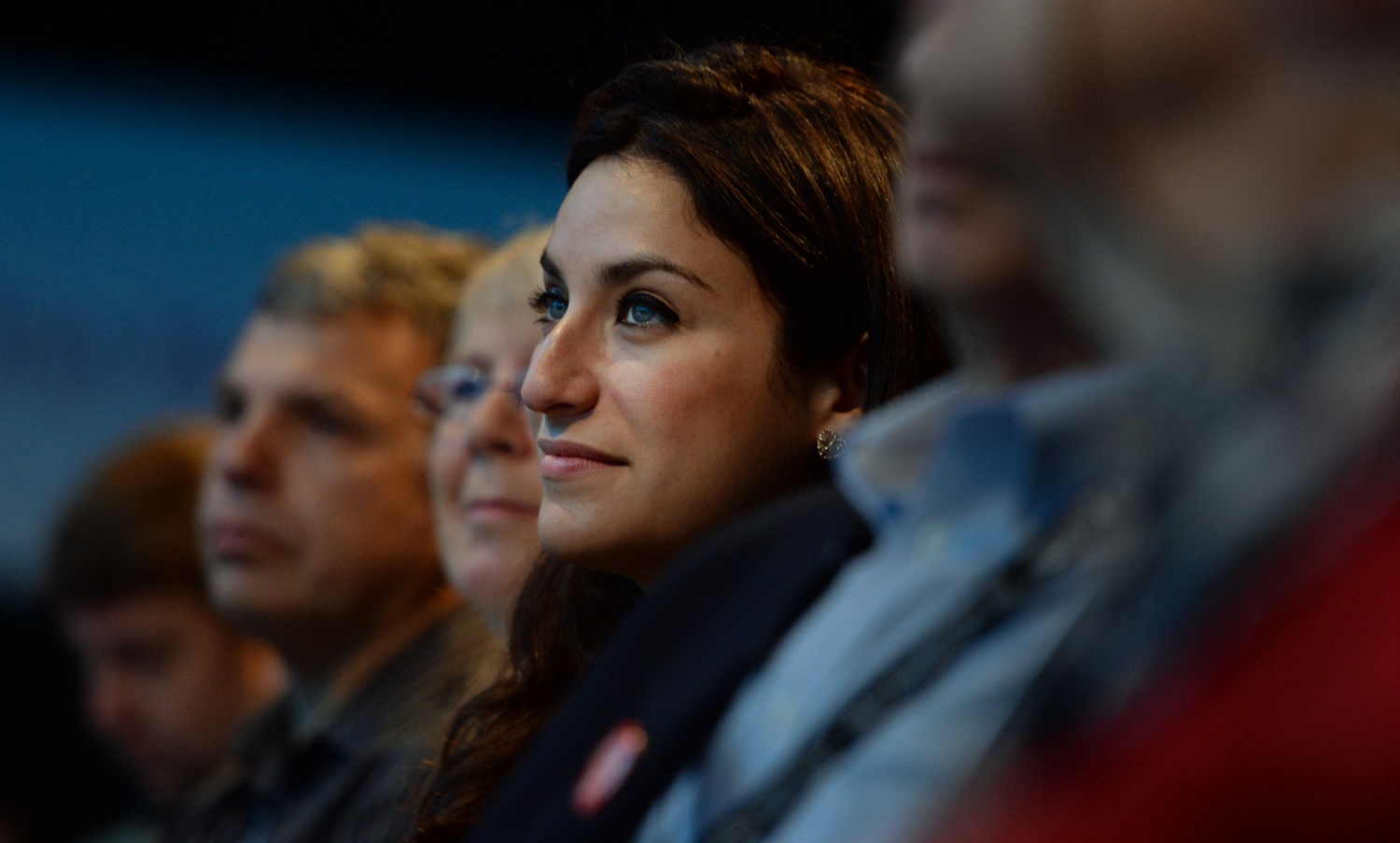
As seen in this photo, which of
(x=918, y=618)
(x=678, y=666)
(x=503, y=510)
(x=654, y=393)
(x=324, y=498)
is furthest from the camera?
(x=324, y=498)

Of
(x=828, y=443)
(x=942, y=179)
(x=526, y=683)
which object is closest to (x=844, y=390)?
(x=828, y=443)

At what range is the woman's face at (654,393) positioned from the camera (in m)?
1.75

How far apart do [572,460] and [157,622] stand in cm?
230

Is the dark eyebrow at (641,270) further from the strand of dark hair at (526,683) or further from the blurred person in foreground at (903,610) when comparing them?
the blurred person in foreground at (903,610)

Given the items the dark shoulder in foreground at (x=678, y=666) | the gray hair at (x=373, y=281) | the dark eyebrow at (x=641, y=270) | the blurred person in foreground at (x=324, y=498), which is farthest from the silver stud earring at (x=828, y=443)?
the gray hair at (x=373, y=281)

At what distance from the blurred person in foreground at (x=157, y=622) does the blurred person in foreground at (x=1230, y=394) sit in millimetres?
3208

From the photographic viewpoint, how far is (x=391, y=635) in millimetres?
2986

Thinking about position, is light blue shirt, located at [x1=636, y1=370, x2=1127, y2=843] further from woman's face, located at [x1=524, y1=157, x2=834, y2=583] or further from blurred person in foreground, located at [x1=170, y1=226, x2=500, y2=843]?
blurred person in foreground, located at [x1=170, y1=226, x2=500, y2=843]

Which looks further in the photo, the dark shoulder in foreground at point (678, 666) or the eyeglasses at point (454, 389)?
the eyeglasses at point (454, 389)

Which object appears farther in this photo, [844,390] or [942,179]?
[844,390]

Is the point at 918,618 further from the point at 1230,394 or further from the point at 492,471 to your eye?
the point at 492,471

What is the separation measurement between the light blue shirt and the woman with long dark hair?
600mm

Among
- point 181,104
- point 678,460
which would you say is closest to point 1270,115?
point 678,460

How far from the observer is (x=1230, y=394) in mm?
775
